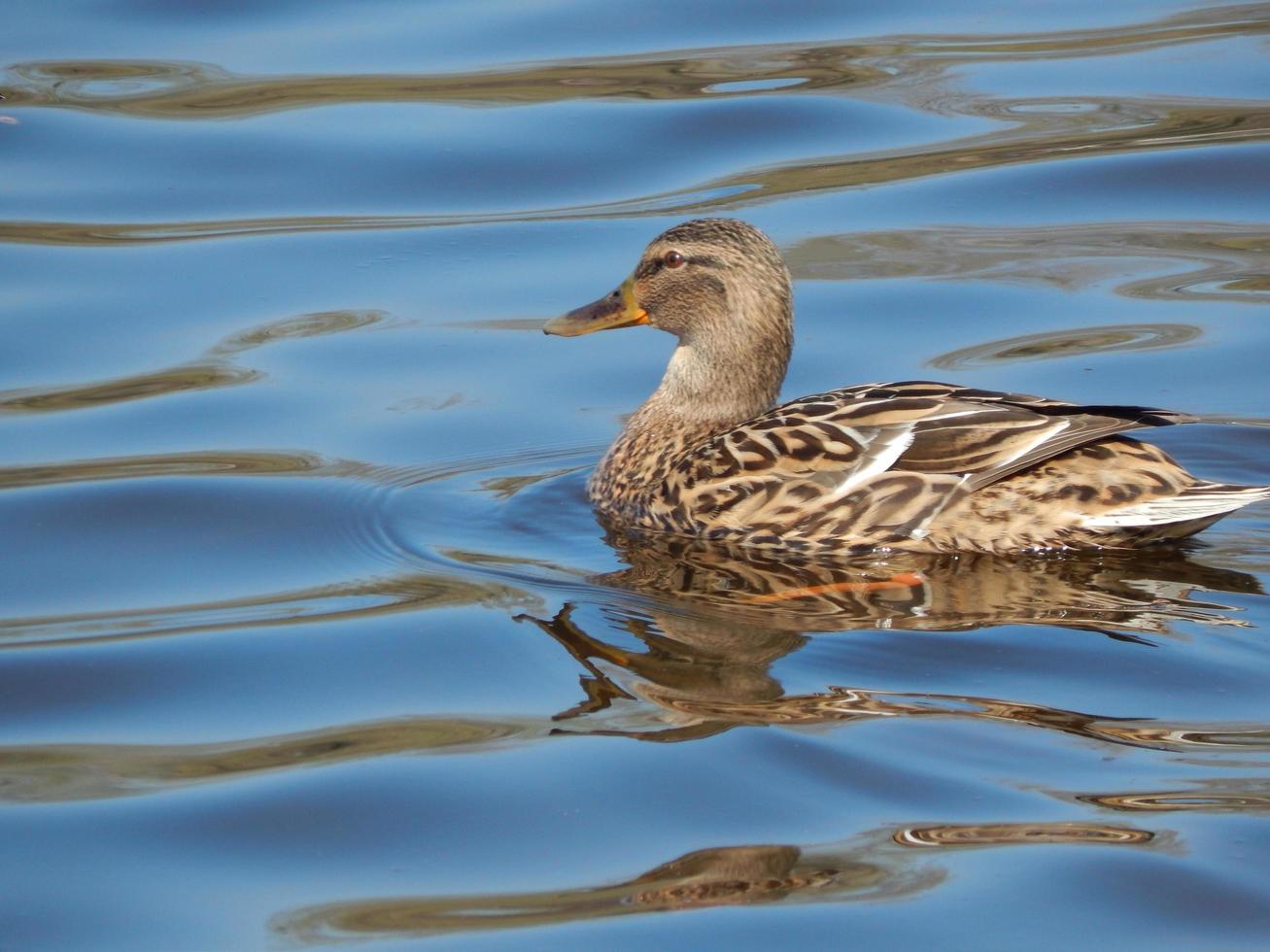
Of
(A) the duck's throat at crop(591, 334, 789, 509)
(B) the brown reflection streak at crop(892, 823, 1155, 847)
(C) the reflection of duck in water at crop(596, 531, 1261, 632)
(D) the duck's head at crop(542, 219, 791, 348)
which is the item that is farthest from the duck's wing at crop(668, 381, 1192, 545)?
(B) the brown reflection streak at crop(892, 823, 1155, 847)

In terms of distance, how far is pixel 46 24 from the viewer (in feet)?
47.8

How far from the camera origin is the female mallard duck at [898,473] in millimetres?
7574

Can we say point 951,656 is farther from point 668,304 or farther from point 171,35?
point 171,35

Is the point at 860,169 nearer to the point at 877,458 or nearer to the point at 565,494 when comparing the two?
the point at 565,494

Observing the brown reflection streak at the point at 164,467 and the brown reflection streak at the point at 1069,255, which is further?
the brown reflection streak at the point at 1069,255

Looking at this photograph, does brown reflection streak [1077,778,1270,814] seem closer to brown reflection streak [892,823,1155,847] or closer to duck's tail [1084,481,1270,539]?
brown reflection streak [892,823,1155,847]

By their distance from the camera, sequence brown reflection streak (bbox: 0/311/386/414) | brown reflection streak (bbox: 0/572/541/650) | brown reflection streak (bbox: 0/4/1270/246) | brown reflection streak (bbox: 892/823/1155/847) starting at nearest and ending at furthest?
brown reflection streak (bbox: 892/823/1155/847)
brown reflection streak (bbox: 0/572/541/650)
brown reflection streak (bbox: 0/311/386/414)
brown reflection streak (bbox: 0/4/1270/246)

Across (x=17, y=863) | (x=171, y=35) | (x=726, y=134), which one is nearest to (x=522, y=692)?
(x=17, y=863)

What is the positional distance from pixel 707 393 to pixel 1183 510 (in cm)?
219

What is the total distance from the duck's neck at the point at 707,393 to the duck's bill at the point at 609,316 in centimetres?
26

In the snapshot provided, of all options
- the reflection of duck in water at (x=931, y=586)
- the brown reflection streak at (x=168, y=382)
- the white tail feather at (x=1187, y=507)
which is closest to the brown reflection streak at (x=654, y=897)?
the reflection of duck in water at (x=931, y=586)

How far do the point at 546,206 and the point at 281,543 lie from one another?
4.58m

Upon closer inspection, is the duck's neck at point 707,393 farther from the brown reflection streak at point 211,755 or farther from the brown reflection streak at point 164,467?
the brown reflection streak at point 211,755

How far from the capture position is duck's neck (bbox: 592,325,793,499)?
8648 millimetres
